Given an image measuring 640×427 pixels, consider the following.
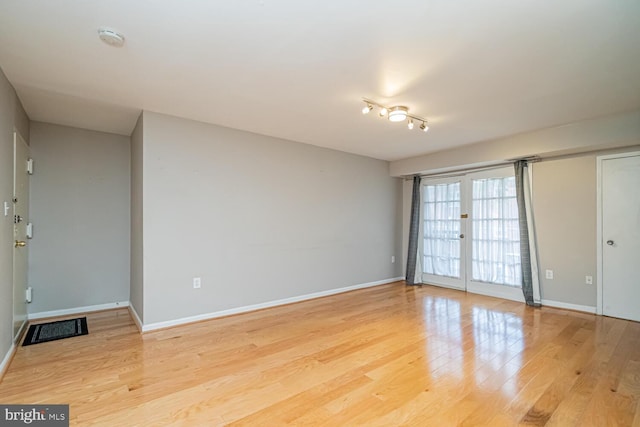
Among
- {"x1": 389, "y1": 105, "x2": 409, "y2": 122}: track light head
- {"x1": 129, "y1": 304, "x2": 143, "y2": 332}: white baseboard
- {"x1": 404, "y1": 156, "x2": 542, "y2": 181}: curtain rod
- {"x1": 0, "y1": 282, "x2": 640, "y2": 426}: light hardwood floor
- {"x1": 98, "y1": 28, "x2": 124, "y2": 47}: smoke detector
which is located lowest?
{"x1": 0, "y1": 282, "x2": 640, "y2": 426}: light hardwood floor

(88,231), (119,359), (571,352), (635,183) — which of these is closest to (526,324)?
→ (571,352)

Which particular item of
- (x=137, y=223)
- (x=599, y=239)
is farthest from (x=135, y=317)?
(x=599, y=239)

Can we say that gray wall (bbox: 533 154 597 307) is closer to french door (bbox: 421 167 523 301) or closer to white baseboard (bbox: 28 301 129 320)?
french door (bbox: 421 167 523 301)

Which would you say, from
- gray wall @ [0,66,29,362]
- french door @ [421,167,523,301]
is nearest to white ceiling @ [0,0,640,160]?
gray wall @ [0,66,29,362]

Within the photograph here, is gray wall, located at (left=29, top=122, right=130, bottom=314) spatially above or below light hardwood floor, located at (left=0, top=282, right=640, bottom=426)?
above

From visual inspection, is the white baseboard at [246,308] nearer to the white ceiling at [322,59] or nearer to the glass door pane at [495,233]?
the glass door pane at [495,233]

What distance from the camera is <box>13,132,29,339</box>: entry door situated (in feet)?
9.30

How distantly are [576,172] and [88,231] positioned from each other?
649 centimetres

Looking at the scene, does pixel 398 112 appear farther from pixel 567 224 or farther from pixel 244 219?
pixel 567 224

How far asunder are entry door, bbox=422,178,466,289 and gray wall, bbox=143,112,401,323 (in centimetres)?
109

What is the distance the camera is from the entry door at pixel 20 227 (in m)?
2.84

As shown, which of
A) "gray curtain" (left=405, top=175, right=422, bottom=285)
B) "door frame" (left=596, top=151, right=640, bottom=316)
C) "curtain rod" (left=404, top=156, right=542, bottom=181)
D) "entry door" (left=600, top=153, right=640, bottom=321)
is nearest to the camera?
"entry door" (left=600, top=153, right=640, bottom=321)

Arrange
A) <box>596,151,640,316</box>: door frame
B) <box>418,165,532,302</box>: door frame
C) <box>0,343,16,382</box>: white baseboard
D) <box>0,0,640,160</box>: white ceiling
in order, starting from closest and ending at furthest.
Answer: <box>0,0,640,160</box>: white ceiling < <box>0,343,16,382</box>: white baseboard < <box>596,151,640,316</box>: door frame < <box>418,165,532,302</box>: door frame

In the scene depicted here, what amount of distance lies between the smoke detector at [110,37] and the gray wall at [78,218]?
255 centimetres
